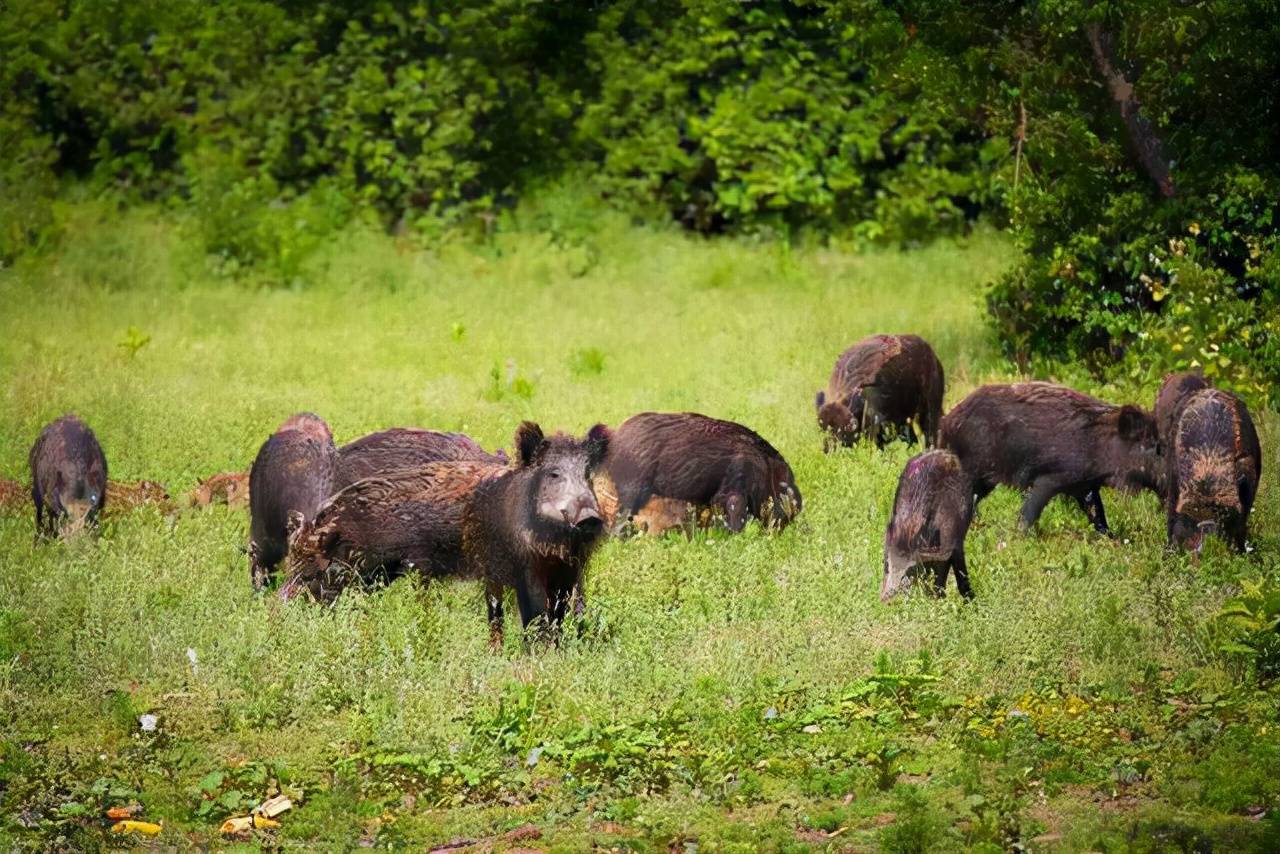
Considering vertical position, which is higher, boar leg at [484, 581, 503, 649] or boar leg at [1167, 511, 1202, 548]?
boar leg at [1167, 511, 1202, 548]

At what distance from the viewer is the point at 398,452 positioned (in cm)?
1152

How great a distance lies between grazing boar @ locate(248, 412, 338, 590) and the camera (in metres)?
10.9

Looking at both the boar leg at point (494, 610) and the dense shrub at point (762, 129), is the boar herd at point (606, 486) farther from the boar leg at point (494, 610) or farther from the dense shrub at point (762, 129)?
the dense shrub at point (762, 129)

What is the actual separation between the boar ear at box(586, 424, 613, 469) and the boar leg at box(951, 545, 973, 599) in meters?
2.06

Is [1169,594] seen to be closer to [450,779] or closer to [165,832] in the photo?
[450,779]

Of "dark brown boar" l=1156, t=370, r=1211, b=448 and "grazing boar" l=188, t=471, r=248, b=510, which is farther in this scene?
"grazing boar" l=188, t=471, r=248, b=510

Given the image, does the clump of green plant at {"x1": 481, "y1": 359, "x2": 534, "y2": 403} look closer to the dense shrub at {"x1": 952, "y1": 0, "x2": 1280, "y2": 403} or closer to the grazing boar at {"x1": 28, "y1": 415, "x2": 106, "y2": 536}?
the dense shrub at {"x1": 952, "y1": 0, "x2": 1280, "y2": 403}

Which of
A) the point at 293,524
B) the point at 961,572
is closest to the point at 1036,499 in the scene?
the point at 961,572

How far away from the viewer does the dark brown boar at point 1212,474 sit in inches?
434

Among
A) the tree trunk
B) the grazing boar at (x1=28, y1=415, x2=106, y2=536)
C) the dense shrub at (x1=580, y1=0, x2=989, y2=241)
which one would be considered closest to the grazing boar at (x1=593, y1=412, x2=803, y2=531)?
the grazing boar at (x1=28, y1=415, x2=106, y2=536)

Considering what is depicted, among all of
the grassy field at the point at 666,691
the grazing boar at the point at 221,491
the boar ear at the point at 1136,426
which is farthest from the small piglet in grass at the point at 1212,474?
the grazing boar at the point at 221,491

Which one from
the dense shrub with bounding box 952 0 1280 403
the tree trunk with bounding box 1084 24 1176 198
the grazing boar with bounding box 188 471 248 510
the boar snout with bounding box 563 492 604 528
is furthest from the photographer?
the tree trunk with bounding box 1084 24 1176 198

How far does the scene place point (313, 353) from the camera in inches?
685

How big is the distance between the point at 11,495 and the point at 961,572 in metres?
6.21
